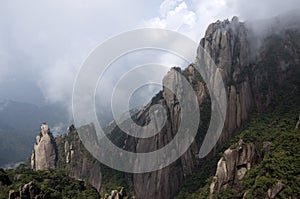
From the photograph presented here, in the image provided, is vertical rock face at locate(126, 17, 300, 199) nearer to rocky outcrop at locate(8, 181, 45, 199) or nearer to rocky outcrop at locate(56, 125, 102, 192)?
rocky outcrop at locate(56, 125, 102, 192)

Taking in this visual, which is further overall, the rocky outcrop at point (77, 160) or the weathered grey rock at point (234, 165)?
the rocky outcrop at point (77, 160)

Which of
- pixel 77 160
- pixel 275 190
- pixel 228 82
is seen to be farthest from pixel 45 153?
pixel 275 190

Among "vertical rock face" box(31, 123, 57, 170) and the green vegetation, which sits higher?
"vertical rock face" box(31, 123, 57, 170)

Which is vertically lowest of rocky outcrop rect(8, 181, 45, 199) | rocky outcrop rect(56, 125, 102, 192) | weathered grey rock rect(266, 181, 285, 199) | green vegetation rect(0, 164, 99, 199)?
weathered grey rock rect(266, 181, 285, 199)

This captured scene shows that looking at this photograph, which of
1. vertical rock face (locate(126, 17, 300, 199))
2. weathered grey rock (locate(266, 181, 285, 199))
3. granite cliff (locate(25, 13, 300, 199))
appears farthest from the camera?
granite cliff (locate(25, 13, 300, 199))

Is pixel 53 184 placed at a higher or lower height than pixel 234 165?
higher

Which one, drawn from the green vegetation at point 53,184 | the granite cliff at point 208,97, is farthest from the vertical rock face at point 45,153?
the green vegetation at point 53,184

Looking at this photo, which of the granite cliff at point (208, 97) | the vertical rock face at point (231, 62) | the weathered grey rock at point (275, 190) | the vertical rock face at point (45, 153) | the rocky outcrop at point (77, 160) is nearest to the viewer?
the weathered grey rock at point (275, 190)

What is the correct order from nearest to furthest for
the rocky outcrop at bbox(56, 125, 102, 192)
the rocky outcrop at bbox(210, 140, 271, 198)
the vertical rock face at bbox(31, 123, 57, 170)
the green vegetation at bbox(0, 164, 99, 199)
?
the green vegetation at bbox(0, 164, 99, 199)
the rocky outcrop at bbox(210, 140, 271, 198)
the rocky outcrop at bbox(56, 125, 102, 192)
the vertical rock face at bbox(31, 123, 57, 170)

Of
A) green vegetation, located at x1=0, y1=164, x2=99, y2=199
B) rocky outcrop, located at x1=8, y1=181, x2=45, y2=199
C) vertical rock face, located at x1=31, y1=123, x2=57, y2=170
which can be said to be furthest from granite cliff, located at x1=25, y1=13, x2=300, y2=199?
rocky outcrop, located at x1=8, y1=181, x2=45, y2=199

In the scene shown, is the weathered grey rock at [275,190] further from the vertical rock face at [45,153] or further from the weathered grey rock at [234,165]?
the vertical rock face at [45,153]

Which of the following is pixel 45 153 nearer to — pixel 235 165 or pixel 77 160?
pixel 77 160

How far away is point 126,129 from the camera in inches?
3440

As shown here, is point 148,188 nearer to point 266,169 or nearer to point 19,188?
point 266,169
